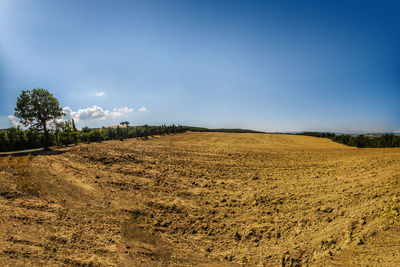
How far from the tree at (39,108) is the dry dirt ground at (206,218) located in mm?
16107

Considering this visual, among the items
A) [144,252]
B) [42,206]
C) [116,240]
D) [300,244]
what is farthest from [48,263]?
[300,244]

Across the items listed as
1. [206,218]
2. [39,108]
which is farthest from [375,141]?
[39,108]

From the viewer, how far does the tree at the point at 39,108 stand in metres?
21.1

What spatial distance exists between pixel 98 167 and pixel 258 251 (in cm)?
1222

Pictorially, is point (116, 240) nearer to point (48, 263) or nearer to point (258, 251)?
point (48, 263)

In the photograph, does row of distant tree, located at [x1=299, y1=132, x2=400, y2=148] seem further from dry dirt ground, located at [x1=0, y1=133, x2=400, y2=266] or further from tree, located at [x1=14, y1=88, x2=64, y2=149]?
tree, located at [x1=14, y1=88, x2=64, y2=149]

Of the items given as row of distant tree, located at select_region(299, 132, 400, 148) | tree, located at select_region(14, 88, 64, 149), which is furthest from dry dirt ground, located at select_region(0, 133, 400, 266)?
row of distant tree, located at select_region(299, 132, 400, 148)

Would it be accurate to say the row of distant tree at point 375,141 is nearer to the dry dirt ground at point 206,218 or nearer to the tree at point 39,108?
the dry dirt ground at point 206,218

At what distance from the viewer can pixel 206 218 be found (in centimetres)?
627

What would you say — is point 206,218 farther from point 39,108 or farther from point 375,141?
point 375,141

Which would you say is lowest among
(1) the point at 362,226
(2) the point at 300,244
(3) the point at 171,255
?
(3) the point at 171,255

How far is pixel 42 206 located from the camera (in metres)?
6.73

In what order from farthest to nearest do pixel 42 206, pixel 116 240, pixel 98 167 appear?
pixel 98 167 → pixel 42 206 → pixel 116 240

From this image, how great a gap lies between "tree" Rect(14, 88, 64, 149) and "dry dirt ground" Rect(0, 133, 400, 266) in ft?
52.8
